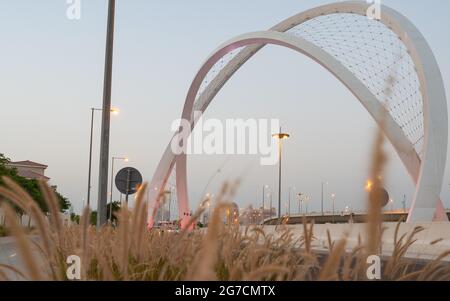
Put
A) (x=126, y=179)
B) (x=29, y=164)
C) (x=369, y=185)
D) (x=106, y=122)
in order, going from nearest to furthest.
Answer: (x=369, y=185) → (x=106, y=122) → (x=126, y=179) → (x=29, y=164)

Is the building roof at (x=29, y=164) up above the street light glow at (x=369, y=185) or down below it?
above

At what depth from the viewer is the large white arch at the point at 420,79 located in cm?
2703

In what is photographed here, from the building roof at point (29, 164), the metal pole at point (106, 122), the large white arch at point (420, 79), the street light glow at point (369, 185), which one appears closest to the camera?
the street light glow at point (369, 185)

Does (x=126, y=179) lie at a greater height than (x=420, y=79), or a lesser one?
lesser

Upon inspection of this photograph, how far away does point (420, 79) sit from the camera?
29.1 metres

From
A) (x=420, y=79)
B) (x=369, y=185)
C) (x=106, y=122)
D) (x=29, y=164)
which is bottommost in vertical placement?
(x=369, y=185)

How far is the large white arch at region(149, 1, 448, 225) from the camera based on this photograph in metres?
27.0

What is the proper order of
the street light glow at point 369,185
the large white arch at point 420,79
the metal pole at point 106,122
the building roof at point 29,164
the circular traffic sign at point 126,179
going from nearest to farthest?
the street light glow at point 369,185 → the metal pole at point 106,122 → the circular traffic sign at point 126,179 → the large white arch at point 420,79 → the building roof at point 29,164

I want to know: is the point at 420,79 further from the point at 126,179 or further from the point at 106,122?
the point at 106,122

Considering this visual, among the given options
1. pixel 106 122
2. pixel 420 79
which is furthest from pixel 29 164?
pixel 106 122

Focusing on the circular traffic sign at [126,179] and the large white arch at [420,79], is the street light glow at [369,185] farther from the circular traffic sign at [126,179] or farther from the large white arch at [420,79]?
the large white arch at [420,79]

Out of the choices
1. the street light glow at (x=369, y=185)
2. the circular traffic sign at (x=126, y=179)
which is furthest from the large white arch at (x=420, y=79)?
the street light glow at (x=369, y=185)

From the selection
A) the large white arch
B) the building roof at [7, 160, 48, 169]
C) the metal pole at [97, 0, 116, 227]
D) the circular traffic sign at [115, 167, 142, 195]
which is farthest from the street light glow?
the building roof at [7, 160, 48, 169]

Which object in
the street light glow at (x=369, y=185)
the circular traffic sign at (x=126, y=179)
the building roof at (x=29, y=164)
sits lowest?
the street light glow at (x=369, y=185)
